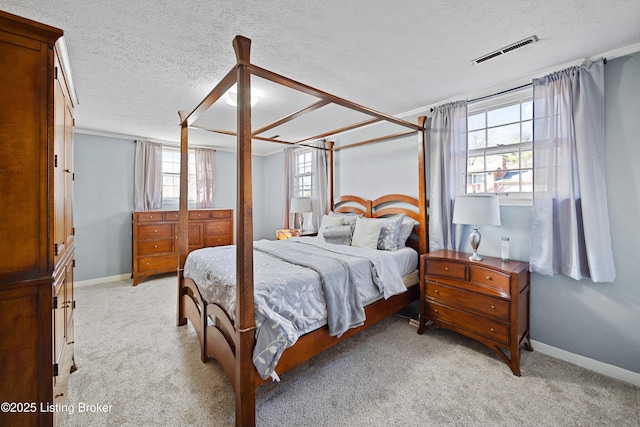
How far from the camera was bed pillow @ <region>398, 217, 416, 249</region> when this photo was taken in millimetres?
3117

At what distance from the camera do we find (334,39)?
1879mm

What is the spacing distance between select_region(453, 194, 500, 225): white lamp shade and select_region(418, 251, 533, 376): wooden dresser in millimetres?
376

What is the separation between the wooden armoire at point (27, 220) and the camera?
1200 mm

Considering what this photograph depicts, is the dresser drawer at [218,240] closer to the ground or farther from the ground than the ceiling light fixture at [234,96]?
closer to the ground

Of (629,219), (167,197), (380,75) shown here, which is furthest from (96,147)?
(629,219)

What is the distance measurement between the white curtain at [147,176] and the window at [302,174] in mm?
2498

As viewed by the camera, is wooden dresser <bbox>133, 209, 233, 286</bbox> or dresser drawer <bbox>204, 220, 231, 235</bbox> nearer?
wooden dresser <bbox>133, 209, 233, 286</bbox>

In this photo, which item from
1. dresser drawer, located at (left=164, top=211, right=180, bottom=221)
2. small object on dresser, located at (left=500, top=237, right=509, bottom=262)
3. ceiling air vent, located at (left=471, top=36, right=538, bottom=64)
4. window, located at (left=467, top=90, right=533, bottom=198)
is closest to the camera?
ceiling air vent, located at (left=471, top=36, right=538, bottom=64)

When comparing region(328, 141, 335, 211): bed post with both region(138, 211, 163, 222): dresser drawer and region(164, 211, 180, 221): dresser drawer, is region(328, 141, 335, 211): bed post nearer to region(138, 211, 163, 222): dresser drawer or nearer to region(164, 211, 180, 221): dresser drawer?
region(164, 211, 180, 221): dresser drawer

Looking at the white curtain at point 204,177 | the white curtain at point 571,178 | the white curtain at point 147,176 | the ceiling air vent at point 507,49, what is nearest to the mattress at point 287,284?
the white curtain at point 571,178

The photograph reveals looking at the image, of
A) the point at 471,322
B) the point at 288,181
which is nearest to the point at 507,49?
the point at 471,322

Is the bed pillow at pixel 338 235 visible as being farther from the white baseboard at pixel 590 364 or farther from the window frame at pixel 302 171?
the white baseboard at pixel 590 364

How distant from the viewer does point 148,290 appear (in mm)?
4051

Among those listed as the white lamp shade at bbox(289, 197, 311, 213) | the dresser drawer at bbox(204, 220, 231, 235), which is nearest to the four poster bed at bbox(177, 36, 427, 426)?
the white lamp shade at bbox(289, 197, 311, 213)
